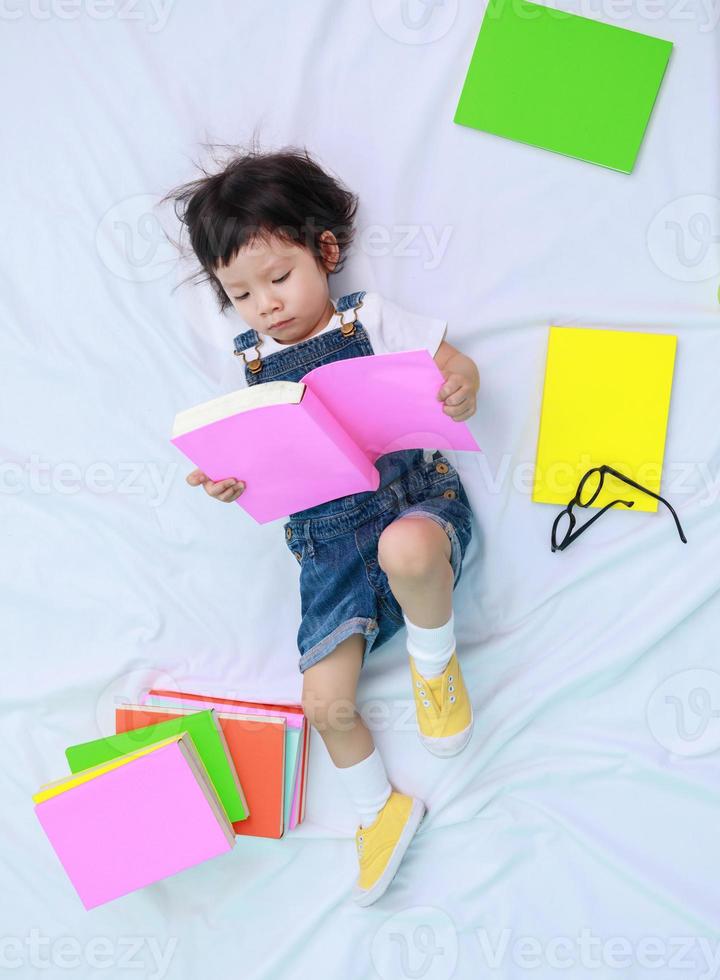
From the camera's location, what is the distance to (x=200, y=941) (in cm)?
109

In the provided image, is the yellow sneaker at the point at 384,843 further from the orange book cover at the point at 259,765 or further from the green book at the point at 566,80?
the green book at the point at 566,80

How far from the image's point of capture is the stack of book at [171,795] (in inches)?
41.7

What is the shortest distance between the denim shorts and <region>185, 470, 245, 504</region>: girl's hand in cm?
13

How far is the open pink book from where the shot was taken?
91cm

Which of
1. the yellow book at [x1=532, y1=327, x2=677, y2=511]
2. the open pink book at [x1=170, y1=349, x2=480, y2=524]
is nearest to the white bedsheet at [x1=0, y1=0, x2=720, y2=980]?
the yellow book at [x1=532, y1=327, x2=677, y2=511]

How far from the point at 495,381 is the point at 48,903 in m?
0.85

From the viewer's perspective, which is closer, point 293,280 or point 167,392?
point 293,280

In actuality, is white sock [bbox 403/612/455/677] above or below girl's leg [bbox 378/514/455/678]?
below

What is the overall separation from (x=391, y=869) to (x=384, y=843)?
0.03m

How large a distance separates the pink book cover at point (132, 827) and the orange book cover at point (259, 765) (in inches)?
1.9

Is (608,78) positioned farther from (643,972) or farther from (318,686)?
(643,972)

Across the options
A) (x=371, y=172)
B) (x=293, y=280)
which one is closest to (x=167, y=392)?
(x=293, y=280)

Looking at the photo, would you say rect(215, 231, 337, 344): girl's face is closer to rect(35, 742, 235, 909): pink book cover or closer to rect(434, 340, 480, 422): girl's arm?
rect(434, 340, 480, 422): girl's arm

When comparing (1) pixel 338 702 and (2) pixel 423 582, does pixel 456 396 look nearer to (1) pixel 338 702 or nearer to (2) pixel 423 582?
(2) pixel 423 582
